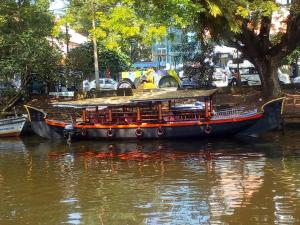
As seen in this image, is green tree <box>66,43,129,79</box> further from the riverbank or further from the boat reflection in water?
the boat reflection in water

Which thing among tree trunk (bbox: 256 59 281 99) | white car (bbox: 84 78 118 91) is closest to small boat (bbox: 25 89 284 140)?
tree trunk (bbox: 256 59 281 99)

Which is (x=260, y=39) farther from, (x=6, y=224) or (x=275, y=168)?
(x=6, y=224)

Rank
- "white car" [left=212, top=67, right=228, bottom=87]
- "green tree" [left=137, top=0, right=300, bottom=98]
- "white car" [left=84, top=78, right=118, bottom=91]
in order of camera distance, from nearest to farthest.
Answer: "green tree" [left=137, top=0, right=300, bottom=98]
"white car" [left=212, top=67, right=228, bottom=87]
"white car" [left=84, top=78, right=118, bottom=91]

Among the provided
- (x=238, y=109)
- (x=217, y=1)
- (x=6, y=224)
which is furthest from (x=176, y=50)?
(x=6, y=224)

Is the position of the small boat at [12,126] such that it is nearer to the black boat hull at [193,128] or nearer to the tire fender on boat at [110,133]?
the black boat hull at [193,128]

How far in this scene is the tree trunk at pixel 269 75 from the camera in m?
26.2

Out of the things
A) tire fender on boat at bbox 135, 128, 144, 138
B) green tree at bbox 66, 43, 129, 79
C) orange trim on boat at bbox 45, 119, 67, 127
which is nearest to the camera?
tire fender on boat at bbox 135, 128, 144, 138

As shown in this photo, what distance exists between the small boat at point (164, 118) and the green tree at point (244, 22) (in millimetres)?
3153

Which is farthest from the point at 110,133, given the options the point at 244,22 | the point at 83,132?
the point at 244,22

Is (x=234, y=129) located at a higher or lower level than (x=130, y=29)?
lower

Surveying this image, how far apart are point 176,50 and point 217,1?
15.1 meters

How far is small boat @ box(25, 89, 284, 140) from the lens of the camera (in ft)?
73.4

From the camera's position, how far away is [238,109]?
75.4 feet

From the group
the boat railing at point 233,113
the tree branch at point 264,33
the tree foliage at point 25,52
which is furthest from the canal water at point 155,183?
the tree foliage at point 25,52
